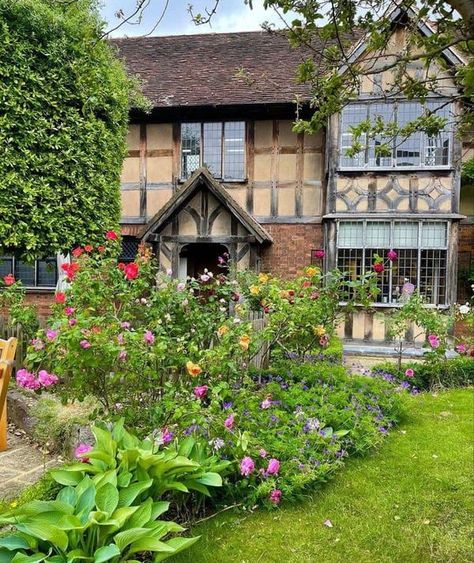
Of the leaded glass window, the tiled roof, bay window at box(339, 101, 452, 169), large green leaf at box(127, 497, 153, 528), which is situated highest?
the tiled roof

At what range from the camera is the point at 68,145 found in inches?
332

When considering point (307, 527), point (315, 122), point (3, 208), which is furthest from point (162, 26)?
point (3, 208)

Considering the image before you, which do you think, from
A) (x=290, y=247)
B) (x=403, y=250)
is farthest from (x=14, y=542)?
(x=403, y=250)

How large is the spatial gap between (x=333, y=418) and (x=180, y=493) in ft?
5.96

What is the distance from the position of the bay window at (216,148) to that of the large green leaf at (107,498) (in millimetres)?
10783

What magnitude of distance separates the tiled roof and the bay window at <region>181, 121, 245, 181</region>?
74 cm

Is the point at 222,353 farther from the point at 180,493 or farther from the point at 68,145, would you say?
the point at 68,145

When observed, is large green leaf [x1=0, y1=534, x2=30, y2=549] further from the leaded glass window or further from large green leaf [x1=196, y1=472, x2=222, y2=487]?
the leaded glass window

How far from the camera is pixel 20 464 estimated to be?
4.34 m

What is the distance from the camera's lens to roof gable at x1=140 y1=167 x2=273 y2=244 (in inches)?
453

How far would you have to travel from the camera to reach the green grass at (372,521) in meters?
2.94

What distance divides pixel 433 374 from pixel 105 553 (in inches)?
262

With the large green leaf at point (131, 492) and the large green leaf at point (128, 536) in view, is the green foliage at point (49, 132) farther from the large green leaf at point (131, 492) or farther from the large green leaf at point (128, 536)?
the large green leaf at point (128, 536)

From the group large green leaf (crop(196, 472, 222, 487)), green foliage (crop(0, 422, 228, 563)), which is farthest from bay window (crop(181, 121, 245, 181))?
green foliage (crop(0, 422, 228, 563))
